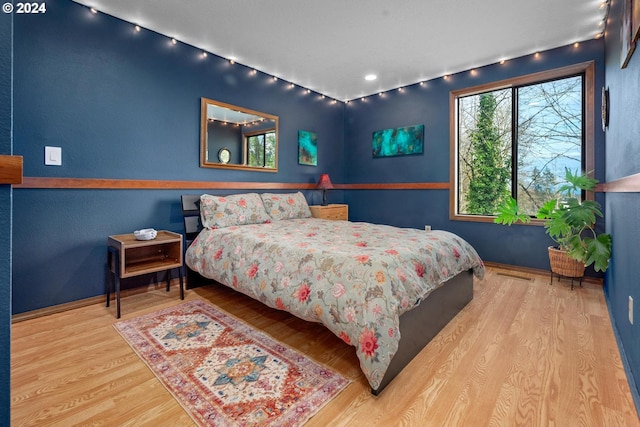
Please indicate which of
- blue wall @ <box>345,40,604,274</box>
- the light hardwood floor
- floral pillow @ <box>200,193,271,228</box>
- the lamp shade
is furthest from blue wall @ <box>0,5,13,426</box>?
blue wall @ <box>345,40,604,274</box>

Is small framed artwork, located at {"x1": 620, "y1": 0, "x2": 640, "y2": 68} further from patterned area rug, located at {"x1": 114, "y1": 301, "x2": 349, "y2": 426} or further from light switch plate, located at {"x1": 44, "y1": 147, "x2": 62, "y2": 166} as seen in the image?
light switch plate, located at {"x1": 44, "y1": 147, "x2": 62, "y2": 166}

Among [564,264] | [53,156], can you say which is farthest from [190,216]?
[564,264]

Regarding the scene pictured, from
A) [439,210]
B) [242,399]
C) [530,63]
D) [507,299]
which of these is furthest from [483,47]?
[242,399]

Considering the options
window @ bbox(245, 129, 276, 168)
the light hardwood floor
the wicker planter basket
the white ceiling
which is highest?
the white ceiling

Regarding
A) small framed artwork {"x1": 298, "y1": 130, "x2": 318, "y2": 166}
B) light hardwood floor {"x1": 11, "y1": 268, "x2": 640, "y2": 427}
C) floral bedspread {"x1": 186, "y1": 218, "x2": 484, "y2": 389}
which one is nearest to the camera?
light hardwood floor {"x1": 11, "y1": 268, "x2": 640, "y2": 427}

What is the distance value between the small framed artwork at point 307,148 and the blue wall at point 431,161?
0.80 m

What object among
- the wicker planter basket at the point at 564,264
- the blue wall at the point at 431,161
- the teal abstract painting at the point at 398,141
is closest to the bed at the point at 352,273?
the wicker planter basket at the point at 564,264

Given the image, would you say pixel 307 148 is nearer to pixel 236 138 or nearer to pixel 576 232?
pixel 236 138

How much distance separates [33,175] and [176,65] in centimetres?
164

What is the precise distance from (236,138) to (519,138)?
3553 millimetres

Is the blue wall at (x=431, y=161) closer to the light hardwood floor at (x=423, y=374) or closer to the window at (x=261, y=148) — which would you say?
the light hardwood floor at (x=423, y=374)

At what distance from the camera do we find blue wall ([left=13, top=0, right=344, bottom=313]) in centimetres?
228

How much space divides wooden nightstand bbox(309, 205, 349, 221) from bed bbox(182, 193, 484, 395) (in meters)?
1.16

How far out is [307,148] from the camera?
4.62 meters
